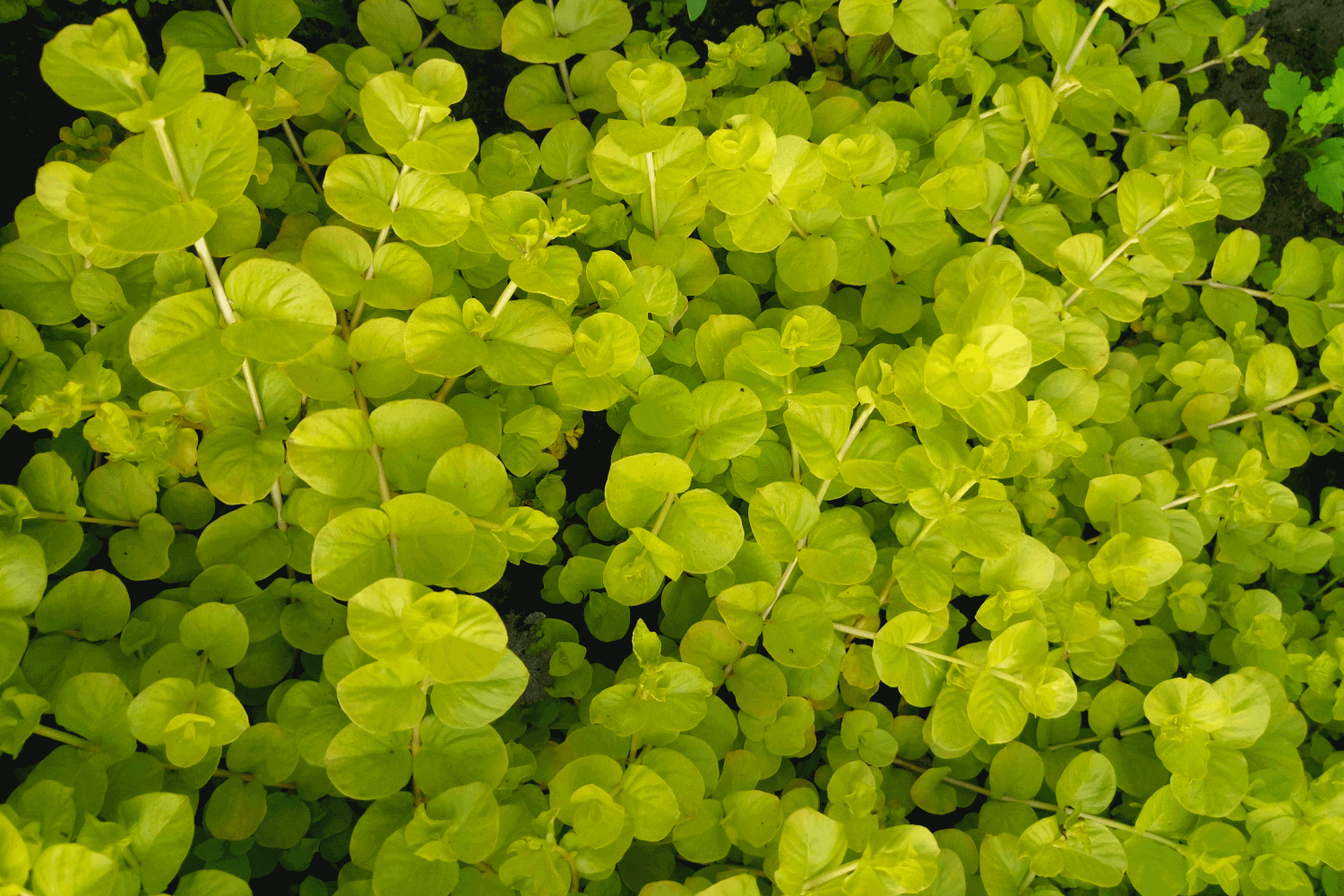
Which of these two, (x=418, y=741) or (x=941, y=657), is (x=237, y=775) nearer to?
(x=418, y=741)

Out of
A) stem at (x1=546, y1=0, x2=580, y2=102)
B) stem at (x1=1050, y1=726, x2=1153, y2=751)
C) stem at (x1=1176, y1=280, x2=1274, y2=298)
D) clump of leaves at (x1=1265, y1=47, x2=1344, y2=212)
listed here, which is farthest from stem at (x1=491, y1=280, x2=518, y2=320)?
clump of leaves at (x1=1265, y1=47, x2=1344, y2=212)

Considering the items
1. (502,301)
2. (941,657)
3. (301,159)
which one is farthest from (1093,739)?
(301,159)

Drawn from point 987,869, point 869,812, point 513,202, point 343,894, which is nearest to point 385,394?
point 513,202

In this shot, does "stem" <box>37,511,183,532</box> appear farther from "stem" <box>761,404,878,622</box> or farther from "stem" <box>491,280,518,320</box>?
"stem" <box>761,404,878,622</box>

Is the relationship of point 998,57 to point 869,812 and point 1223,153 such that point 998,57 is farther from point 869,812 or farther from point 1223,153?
point 869,812

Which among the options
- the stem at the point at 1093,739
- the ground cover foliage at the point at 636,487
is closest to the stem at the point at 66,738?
the ground cover foliage at the point at 636,487

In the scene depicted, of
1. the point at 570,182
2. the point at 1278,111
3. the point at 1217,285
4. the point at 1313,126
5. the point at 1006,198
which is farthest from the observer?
the point at 1278,111

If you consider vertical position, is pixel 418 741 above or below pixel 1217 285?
below
